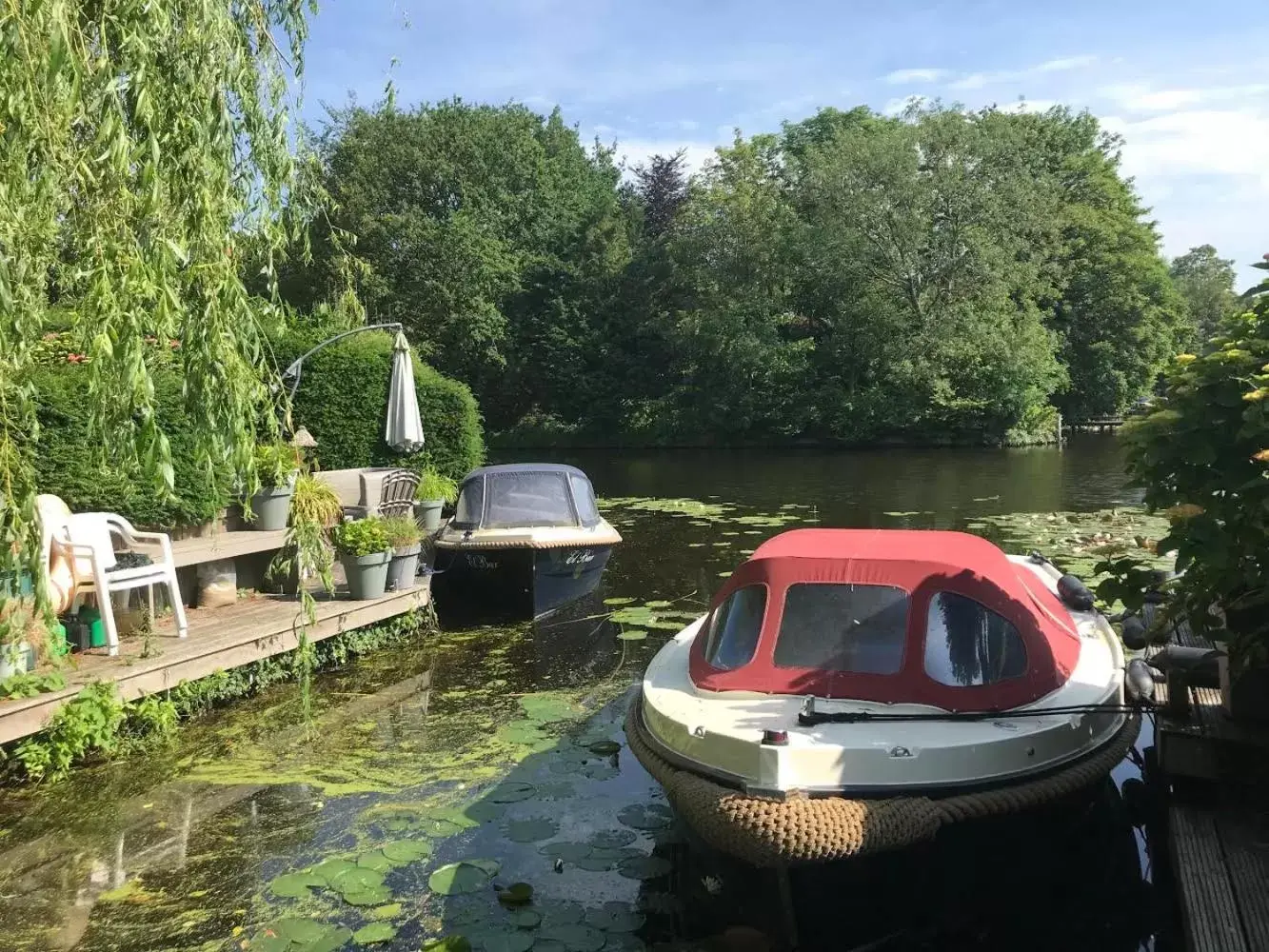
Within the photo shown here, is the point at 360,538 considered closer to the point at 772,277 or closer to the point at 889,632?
the point at 889,632

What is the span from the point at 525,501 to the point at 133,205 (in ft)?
25.0

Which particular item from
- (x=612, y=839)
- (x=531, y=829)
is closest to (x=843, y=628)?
(x=612, y=839)

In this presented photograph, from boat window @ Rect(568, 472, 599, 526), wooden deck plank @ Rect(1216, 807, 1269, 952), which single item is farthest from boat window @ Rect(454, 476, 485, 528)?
wooden deck plank @ Rect(1216, 807, 1269, 952)

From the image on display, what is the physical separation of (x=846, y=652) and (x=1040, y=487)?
64.5 feet

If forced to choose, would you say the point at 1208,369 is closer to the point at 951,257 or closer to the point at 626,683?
the point at 626,683

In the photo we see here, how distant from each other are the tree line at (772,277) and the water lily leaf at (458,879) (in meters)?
33.3

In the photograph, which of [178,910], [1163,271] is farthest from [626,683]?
[1163,271]

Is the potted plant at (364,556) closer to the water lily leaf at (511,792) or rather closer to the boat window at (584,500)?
the boat window at (584,500)

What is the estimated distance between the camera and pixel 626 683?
29.5ft

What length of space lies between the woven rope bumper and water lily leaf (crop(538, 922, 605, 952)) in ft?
2.30

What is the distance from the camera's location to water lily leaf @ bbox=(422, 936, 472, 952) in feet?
15.3

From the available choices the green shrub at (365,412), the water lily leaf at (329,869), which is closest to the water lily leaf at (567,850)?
the water lily leaf at (329,869)

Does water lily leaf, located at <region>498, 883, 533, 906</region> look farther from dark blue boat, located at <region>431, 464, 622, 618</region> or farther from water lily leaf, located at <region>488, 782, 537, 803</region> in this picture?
dark blue boat, located at <region>431, 464, 622, 618</region>

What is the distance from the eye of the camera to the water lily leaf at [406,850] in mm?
5559
